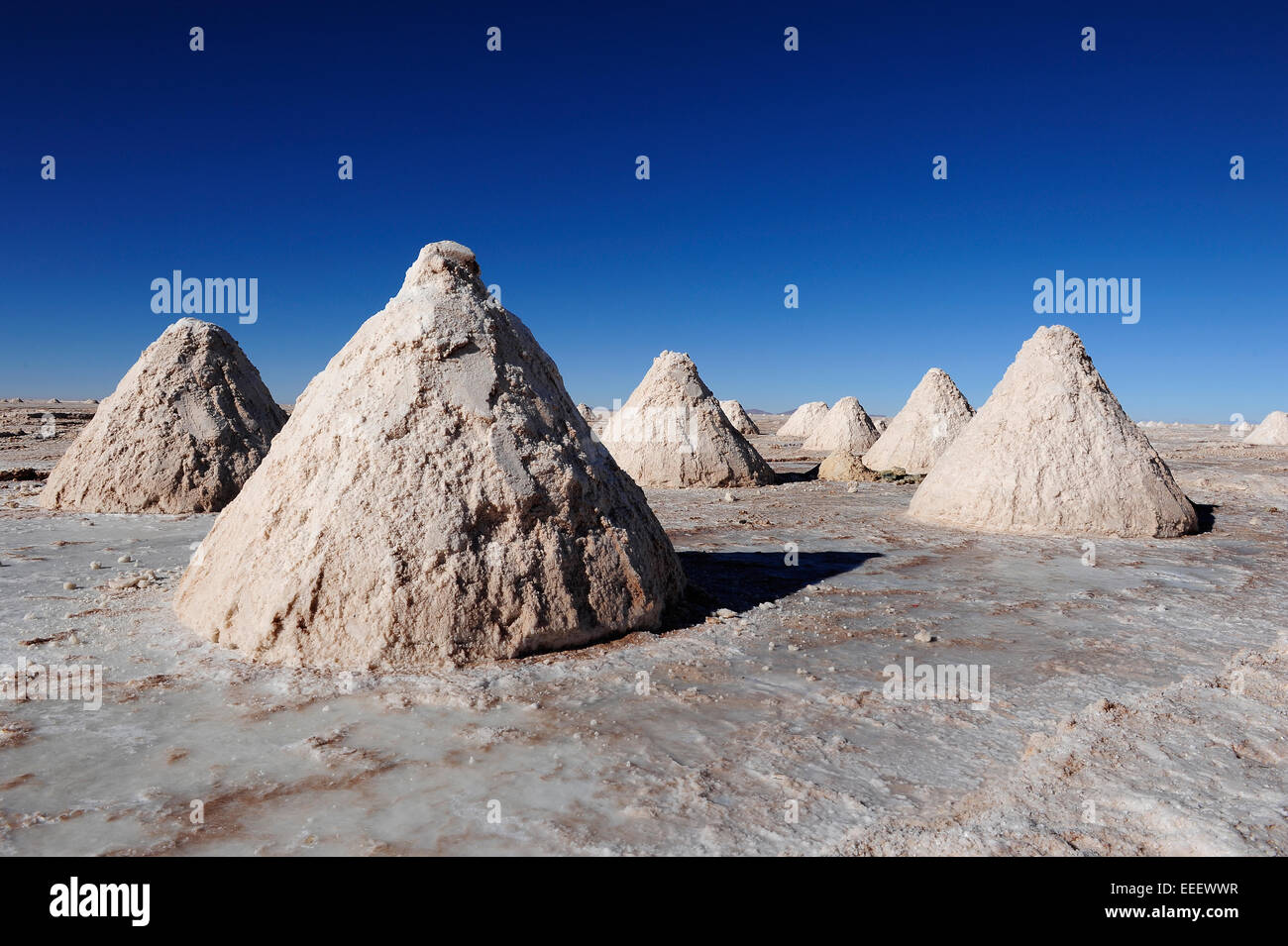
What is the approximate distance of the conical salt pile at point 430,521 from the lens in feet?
13.1

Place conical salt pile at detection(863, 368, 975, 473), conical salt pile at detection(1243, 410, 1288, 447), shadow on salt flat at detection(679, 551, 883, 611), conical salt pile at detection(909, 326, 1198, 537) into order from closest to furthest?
shadow on salt flat at detection(679, 551, 883, 611), conical salt pile at detection(909, 326, 1198, 537), conical salt pile at detection(863, 368, 975, 473), conical salt pile at detection(1243, 410, 1288, 447)

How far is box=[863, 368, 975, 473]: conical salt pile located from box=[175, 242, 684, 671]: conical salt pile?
1210 centimetres

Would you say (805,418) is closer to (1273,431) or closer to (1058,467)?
(1273,431)

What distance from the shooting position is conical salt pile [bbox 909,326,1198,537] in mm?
8312

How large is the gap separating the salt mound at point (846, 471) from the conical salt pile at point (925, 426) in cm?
160

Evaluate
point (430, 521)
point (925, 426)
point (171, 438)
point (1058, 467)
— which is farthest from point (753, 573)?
point (925, 426)

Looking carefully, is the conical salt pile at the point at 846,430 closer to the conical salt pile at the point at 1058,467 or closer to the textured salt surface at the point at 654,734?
the conical salt pile at the point at 1058,467

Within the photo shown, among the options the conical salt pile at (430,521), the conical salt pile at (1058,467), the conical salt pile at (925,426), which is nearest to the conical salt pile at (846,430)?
the conical salt pile at (925,426)

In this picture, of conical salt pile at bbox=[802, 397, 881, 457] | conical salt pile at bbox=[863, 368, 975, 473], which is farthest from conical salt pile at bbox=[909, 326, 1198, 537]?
conical salt pile at bbox=[802, 397, 881, 457]

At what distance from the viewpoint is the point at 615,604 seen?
4.46 m

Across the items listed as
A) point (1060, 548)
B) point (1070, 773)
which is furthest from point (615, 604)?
point (1060, 548)

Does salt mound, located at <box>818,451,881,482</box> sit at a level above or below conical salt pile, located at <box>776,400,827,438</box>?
below

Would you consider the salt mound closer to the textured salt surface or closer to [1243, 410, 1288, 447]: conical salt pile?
the textured salt surface
